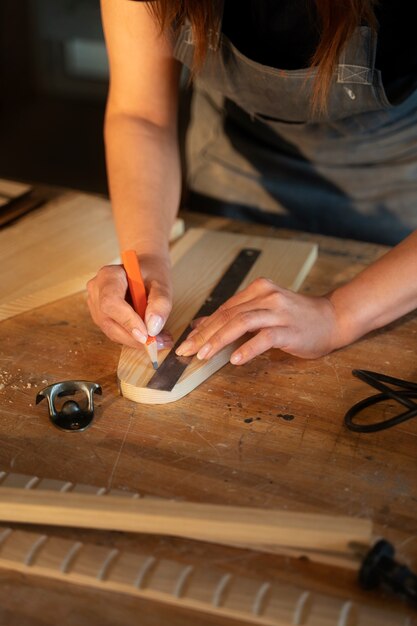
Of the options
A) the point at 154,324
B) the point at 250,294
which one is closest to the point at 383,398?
the point at 250,294

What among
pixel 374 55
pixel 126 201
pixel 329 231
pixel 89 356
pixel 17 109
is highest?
pixel 374 55

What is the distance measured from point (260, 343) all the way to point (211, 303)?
226 mm

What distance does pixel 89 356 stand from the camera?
1.29m

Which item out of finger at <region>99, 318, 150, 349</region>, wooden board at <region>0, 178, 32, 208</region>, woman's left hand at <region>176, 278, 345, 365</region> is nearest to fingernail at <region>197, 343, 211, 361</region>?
woman's left hand at <region>176, 278, 345, 365</region>

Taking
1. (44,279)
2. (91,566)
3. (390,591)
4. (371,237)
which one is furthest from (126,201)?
(390,591)

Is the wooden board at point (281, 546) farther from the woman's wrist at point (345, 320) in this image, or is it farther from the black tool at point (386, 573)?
the woman's wrist at point (345, 320)

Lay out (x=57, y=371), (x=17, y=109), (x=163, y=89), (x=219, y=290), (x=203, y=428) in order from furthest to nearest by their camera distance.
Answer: (x=17, y=109) < (x=163, y=89) < (x=219, y=290) < (x=57, y=371) < (x=203, y=428)

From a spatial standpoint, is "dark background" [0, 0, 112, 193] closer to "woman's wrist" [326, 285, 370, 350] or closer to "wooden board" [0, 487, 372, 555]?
"woman's wrist" [326, 285, 370, 350]

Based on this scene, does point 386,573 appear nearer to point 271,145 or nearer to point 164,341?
point 164,341

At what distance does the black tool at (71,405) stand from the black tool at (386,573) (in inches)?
17.5

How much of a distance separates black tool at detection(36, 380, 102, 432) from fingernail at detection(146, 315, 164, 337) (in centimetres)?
13

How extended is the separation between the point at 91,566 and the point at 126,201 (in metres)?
0.78

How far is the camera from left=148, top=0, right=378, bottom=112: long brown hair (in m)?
1.18

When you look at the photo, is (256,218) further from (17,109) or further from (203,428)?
(17,109)
